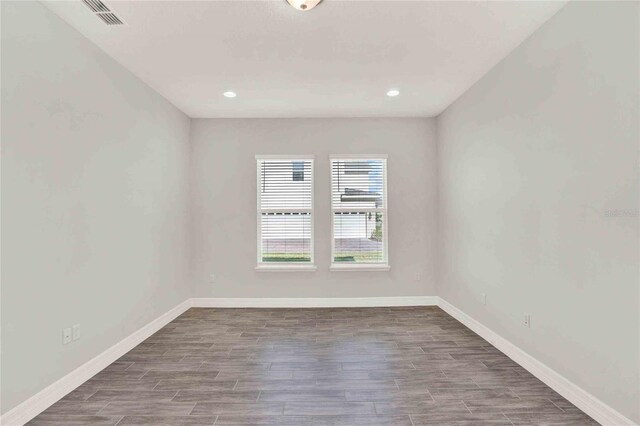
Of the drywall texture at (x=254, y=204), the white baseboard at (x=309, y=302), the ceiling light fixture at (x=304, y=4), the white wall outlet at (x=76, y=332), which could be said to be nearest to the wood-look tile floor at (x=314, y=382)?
the white wall outlet at (x=76, y=332)

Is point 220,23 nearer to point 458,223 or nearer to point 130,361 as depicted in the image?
point 130,361

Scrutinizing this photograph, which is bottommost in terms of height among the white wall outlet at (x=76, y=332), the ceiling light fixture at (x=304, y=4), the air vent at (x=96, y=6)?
the white wall outlet at (x=76, y=332)

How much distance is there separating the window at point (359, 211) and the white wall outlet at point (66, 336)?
10.4 ft

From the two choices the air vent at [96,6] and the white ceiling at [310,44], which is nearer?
the air vent at [96,6]

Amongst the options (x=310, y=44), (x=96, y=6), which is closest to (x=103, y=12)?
(x=96, y=6)

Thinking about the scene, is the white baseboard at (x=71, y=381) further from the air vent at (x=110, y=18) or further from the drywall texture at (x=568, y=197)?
the drywall texture at (x=568, y=197)

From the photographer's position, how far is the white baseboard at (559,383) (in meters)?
2.00

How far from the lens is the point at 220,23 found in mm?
2467

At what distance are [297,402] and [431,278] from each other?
309 cm

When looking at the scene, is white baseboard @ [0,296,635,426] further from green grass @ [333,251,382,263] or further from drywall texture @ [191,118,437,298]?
green grass @ [333,251,382,263]

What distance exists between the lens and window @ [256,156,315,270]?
4.81 meters

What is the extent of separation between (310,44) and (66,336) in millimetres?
2951

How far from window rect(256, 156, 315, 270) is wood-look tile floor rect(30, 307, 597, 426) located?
1.22 m

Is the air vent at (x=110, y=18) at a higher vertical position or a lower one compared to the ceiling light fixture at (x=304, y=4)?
higher
